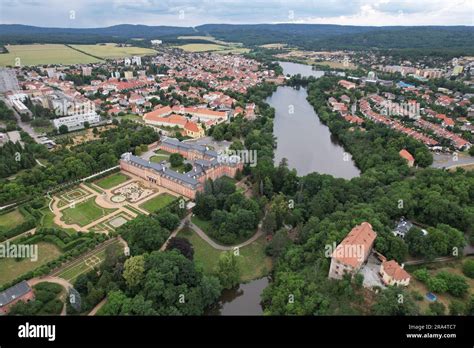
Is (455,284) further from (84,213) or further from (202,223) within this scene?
(84,213)

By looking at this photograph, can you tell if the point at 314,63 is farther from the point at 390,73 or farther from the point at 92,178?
the point at 92,178

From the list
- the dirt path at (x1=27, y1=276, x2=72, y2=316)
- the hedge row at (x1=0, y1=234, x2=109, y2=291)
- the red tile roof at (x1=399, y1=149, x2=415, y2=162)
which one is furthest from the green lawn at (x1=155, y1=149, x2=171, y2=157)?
the red tile roof at (x1=399, y1=149, x2=415, y2=162)

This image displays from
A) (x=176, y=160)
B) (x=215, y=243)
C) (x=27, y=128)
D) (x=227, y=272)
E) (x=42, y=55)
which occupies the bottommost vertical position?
(x=215, y=243)
